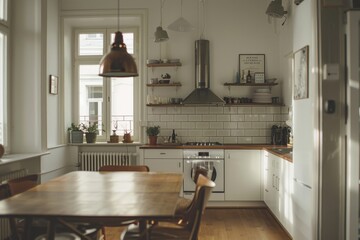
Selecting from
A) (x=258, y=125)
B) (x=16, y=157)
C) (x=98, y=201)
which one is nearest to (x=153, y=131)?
(x=258, y=125)

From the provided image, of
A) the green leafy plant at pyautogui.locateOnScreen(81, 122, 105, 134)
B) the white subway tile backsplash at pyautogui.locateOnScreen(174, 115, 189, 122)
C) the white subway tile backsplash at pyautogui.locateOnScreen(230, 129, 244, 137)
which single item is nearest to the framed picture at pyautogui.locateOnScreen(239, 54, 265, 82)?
the white subway tile backsplash at pyautogui.locateOnScreen(230, 129, 244, 137)

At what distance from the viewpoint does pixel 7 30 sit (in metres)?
4.43

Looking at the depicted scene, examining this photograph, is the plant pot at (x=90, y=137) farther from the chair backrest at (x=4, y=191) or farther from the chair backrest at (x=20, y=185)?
the chair backrest at (x=4, y=191)

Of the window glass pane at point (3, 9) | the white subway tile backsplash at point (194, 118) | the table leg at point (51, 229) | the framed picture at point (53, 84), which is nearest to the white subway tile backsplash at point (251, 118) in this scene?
the white subway tile backsplash at point (194, 118)

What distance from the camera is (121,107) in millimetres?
5934

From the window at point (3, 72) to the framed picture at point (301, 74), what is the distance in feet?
11.5

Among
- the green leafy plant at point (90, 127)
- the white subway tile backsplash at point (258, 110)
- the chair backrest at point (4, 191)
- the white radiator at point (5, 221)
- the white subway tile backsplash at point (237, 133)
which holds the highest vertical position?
the white subway tile backsplash at point (258, 110)

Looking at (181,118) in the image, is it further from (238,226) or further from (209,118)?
(238,226)

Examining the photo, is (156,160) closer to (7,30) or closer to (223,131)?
(223,131)

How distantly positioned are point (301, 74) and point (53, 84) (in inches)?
142

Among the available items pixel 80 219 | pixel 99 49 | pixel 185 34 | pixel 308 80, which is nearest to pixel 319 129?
pixel 308 80

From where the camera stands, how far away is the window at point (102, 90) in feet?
19.4

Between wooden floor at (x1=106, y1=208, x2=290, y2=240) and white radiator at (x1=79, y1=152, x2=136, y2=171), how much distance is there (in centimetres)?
151

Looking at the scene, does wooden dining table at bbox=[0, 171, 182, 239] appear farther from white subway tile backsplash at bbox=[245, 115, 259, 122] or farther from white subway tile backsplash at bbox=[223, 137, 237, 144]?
white subway tile backsplash at bbox=[245, 115, 259, 122]
